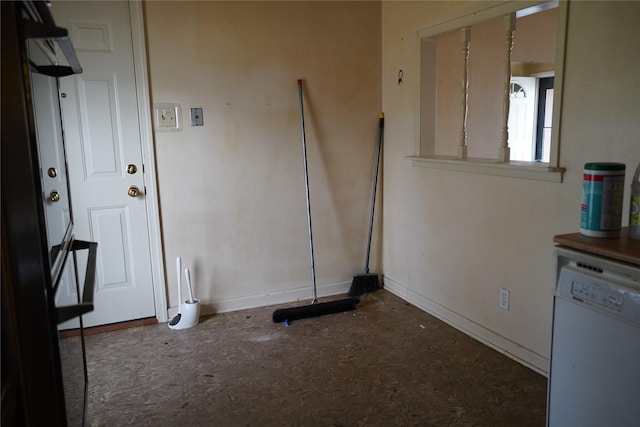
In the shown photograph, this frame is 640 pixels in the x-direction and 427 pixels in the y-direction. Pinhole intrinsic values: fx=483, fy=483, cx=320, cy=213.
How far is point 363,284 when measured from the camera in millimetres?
3773

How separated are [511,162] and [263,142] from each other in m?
1.67

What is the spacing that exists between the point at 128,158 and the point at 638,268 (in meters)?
2.82

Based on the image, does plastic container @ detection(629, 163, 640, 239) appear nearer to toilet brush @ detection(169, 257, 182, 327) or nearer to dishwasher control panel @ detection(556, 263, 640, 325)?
dishwasher control panel @ detection(556, 263, 640, 325)

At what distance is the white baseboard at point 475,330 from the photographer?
8.37 feet

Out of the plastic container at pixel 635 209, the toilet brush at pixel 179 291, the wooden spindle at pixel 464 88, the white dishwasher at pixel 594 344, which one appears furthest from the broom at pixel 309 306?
the plastic container at pixel 635 209

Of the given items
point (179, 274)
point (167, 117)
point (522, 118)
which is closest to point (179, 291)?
point (179, 274)

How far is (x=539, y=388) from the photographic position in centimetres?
239

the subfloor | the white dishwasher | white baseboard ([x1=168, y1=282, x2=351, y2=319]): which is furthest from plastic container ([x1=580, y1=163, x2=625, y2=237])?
white baseboard ([x1=168, y1=282, x2=351, y2=319])

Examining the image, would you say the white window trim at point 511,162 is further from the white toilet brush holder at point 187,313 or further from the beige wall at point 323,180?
the white toilet brush holder at point 187,313

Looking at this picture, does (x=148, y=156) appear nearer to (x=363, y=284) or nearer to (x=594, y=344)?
(x=363, y=284)

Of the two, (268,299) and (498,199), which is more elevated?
(498,199)

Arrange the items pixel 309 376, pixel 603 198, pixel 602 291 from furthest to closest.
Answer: pixel 309 376, pixel 603 198, pixel 602 291

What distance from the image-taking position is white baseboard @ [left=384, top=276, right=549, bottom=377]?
2551 millimetres

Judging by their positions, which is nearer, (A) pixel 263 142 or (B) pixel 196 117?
(B) pixel 196 117
